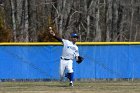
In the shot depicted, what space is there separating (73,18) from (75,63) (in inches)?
888

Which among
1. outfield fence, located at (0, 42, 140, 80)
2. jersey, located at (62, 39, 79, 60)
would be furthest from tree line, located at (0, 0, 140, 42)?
jersey, located at (62, 39, 79, 60)

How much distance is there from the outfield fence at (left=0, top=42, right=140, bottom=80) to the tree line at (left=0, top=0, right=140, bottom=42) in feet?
52.2

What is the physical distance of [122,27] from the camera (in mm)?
48562

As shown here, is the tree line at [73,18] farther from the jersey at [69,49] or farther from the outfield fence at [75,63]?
the jersey at [69,49]

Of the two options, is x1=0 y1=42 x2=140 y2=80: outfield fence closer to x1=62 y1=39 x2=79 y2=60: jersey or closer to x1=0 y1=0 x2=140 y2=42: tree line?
x1=62 y1=39 x2=79 y2=60: jersey

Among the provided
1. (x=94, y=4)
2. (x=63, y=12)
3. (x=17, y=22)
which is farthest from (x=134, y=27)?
(x=17, y=22)

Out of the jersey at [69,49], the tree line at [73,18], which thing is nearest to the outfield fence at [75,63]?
the jersey at [69,49]

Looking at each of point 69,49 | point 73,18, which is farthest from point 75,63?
point 73,18

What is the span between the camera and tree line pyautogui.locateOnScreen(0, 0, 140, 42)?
41.3 m

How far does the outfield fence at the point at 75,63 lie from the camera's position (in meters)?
22.0

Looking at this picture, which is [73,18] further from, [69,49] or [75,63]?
[69,49]

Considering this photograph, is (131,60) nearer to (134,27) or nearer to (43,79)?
(43,79)

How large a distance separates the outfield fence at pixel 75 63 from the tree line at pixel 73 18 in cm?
1591

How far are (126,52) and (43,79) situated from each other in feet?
12.6
